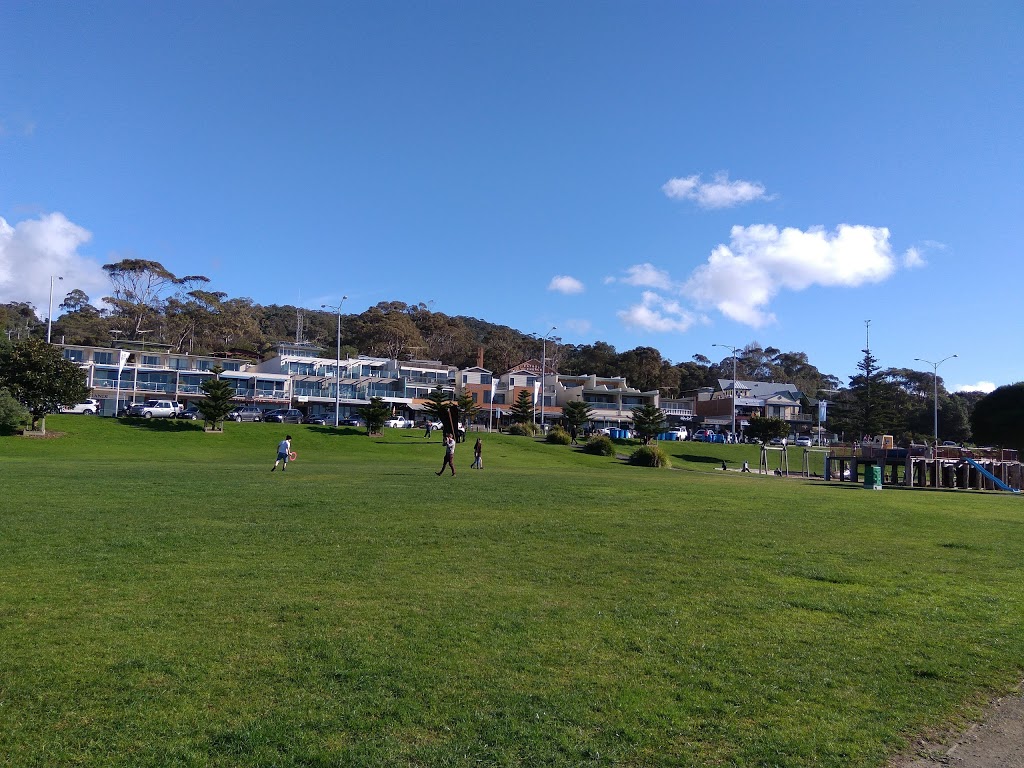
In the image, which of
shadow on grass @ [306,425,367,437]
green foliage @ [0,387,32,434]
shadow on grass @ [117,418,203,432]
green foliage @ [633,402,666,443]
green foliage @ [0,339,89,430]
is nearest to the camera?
green foliage @ [0,387,32,434]

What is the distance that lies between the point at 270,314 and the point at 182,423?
112m

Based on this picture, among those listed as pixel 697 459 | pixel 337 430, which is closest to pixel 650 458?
pixel 697 459

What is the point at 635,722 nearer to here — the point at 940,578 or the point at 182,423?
the point at 940,578

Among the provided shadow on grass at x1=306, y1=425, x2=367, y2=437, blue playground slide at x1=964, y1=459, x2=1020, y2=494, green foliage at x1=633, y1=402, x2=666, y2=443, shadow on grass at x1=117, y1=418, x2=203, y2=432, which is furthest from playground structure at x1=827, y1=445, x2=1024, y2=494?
shadow on grass at x1=117, y1=418, x2=203, y2=432

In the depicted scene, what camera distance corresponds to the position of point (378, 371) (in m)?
99.7

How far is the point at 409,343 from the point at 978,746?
117m

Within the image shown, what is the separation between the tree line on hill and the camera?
325 ft

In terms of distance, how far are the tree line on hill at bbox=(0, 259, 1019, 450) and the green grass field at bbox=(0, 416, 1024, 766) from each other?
84.5 metres

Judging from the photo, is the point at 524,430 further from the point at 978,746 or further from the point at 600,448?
the point at 978,746

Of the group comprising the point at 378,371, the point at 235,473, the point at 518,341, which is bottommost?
the point at 235,473

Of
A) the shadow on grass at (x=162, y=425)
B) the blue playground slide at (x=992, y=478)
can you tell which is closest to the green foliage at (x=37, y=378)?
the shadow on grass at (x=162, y=425)

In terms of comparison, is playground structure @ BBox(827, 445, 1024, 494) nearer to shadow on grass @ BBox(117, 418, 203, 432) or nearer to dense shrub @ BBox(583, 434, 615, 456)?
dense shrub @ BBox(583, 434, 615, 456)

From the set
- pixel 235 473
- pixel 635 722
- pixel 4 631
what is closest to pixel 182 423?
pixel 235 473

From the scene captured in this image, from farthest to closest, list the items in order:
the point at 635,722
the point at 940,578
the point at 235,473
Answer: the point at 235,473 < the point at 940,578 < the point at 635,722
